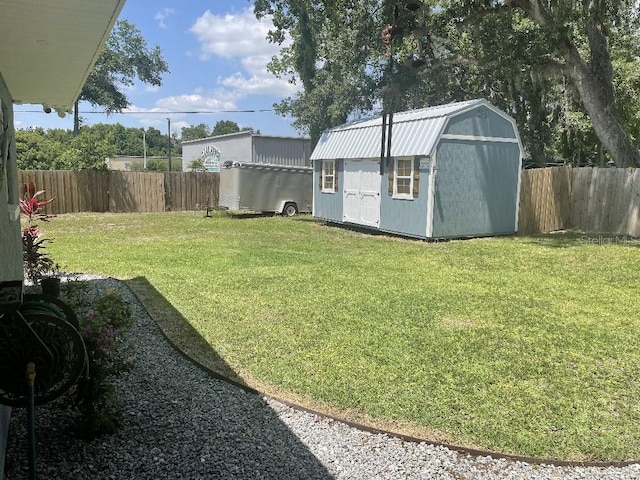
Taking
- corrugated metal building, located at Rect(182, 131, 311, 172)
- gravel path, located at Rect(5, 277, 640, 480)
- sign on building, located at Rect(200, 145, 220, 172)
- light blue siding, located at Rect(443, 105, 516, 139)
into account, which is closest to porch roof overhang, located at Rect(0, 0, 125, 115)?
gravel path, located at Rect(5, 277, 640, 480)

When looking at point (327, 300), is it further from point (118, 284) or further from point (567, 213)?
point (567, 213)

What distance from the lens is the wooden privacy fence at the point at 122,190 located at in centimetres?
1780

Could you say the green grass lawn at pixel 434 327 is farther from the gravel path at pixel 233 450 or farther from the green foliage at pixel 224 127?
the green foliage at pixel 224 127

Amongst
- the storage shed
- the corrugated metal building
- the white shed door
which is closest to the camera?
the storage shed

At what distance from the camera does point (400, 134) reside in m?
12.4

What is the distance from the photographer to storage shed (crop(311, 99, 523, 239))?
11.5 metres

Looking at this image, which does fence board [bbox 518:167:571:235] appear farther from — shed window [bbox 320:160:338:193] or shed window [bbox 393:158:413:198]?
shed window [bbox 320:160:338:193]

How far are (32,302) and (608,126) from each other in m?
14.2

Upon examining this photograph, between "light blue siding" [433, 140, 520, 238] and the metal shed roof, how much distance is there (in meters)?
0.45

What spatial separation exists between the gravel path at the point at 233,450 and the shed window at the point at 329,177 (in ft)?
38.4

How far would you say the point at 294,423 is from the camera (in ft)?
10.7

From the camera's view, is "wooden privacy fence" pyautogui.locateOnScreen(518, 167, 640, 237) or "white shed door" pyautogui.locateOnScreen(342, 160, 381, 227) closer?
"wooden privacy fence" pyautogui.locateOnScreen(518, 167, 640, 237)

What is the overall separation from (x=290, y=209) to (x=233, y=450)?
1575 centimetres

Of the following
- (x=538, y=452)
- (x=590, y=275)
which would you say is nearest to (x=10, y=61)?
(x=538, y=452)
